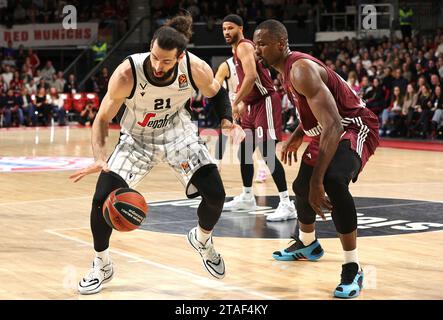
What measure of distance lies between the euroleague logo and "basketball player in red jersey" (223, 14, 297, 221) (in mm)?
380

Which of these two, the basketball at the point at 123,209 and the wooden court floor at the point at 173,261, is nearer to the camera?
the basketball at the point at 123,209

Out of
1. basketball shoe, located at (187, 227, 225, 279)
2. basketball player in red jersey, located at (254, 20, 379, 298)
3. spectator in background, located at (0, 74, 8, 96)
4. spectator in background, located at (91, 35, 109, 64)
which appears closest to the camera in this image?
basketball player in red jersey, located at (254, 20, 379, 298)

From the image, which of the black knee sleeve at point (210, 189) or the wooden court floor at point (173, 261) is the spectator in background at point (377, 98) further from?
the black knee sleeve at point (210, 189)

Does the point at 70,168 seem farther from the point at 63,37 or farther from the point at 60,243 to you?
the point at 63,37

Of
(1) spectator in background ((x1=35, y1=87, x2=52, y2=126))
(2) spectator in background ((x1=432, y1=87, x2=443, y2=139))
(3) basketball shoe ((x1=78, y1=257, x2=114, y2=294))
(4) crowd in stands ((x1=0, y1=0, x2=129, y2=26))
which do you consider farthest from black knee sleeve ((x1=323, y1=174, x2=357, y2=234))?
(4) crowd in stands ((x1=0, y1=0, x2=129, y2=26))

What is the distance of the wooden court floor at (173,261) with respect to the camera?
5465 millimetres

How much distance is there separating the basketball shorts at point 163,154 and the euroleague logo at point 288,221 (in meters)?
1.78

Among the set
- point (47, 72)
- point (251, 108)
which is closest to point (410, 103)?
point (251, 108)

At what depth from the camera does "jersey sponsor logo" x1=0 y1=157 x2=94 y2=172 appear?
13086 mm

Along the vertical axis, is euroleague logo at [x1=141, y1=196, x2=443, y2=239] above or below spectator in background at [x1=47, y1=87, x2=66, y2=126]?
above

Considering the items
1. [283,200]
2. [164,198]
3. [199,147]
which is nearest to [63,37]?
[164,198]

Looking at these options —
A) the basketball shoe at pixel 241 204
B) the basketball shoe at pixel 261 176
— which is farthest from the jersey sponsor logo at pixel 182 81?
the basketball shoe at pixel 261 176

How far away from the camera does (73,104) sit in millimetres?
24484

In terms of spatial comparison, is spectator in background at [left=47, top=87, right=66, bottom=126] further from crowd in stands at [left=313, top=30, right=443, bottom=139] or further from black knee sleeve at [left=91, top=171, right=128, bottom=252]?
black knee sleeve at [left=91, top=171, right=128, bottom=252]
